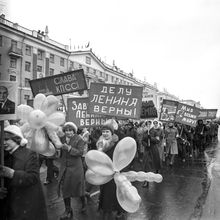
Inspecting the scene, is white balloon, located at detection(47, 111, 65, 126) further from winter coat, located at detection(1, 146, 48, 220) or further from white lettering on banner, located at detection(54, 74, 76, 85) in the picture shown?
white lettering on banner, located at detection(54, 74, 76, 85)

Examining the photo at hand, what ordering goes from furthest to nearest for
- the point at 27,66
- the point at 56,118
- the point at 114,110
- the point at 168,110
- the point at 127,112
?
the point at 27,66 < the point at 168,110 < the point at 114,110 < the point at 127,112 < the point at 56,118

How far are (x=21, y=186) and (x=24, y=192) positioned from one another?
0.43 ft

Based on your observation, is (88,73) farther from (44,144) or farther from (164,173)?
(44,144)

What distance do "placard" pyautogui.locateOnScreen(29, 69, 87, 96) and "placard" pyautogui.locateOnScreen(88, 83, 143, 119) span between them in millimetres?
790

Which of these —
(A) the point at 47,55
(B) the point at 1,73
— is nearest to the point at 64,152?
(B) the point at 1,73

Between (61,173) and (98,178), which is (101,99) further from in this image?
(98,178)

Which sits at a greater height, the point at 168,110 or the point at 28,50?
the point at 28,50

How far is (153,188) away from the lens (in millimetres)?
7816

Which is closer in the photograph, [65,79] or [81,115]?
[65,79]

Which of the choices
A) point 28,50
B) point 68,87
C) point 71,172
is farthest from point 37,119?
point 28,50

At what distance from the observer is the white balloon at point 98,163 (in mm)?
3658

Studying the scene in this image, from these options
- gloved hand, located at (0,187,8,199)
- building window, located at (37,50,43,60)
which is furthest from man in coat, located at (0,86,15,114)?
building window, located at (37,50,43,60)

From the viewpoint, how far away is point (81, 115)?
24.3ft

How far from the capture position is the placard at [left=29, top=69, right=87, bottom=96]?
692cm
